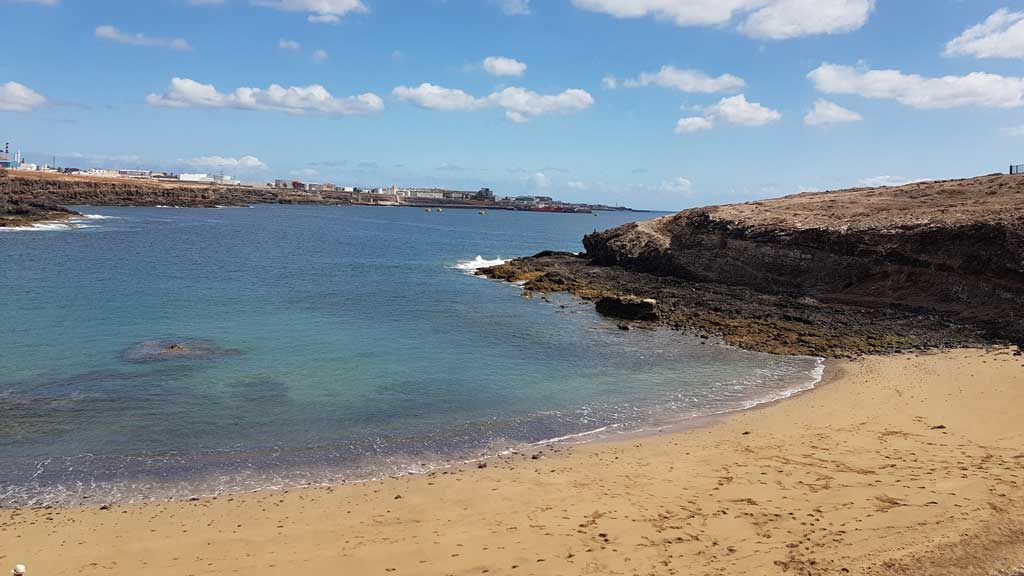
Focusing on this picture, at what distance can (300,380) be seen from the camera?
2092cm

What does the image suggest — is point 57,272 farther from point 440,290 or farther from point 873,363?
point 873,363

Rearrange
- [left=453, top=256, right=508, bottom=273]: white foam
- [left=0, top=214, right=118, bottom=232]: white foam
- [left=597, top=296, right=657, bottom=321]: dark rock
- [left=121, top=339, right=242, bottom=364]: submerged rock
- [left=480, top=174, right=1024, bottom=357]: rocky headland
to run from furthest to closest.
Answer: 1. [left=0, top=214, right=118, bottom=232]: white foam
2. [left=453, top=256, right=508, bottom=273]: white foam
3. [left=597, top=296, right=657, bottom=321]: dark rock
4. [left=480, top=174, right=1024, bottom=357]: rocky headland
5. [left=121, top=339, right=242, bottom=364]: submerged rock

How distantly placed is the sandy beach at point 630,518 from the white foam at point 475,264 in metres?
40.8

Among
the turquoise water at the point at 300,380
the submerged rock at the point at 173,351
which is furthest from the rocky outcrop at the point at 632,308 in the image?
the submerged rock at the point at 173,351

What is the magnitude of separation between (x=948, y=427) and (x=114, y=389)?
886 inches

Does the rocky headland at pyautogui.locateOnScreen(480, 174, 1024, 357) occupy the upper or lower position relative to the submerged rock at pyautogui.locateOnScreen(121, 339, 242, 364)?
upper

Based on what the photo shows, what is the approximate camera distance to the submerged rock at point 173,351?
2281 cm

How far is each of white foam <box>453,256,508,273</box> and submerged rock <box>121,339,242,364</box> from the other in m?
30.8

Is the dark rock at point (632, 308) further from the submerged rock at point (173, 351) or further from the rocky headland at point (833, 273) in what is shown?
the submerged rock at point (173, 351)

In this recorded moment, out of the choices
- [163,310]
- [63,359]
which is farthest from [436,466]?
[163,310]

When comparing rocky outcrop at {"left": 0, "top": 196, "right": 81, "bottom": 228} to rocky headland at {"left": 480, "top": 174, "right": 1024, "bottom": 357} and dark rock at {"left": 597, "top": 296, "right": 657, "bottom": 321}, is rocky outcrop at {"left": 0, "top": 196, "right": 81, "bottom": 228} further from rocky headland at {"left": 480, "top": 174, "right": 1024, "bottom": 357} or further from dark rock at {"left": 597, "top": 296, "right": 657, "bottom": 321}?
dark rock at {"left": 597, "top": 296, "right": 657, "bottom": 321}

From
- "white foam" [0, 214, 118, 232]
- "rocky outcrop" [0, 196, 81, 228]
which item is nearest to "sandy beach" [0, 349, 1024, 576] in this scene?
"white foam" [0, 214, 118, 232]

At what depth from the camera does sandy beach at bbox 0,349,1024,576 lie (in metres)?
9.57

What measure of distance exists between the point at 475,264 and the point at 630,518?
1987 inches
